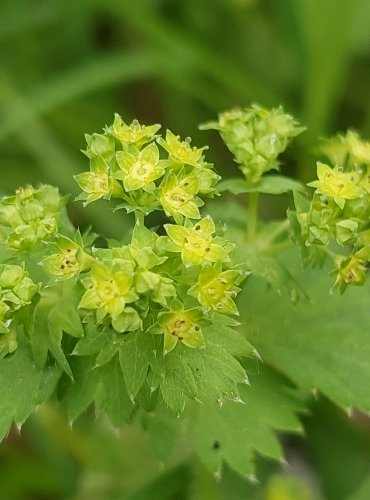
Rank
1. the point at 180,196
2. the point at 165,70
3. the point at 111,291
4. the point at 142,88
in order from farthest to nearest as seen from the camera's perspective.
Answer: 1. the point at 142,88
2. the point at 165,70
3. the point at 180,196
4. the point at 111,291

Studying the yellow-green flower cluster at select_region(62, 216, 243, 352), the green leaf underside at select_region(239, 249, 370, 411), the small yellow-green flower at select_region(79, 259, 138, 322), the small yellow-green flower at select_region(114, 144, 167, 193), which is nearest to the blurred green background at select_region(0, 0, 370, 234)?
the green leaf underside at select_region(239, 249, 370, 411)

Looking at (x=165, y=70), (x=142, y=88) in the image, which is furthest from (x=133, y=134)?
(x=142, y=88)

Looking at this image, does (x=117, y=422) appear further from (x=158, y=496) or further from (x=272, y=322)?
(x=158, y=496)

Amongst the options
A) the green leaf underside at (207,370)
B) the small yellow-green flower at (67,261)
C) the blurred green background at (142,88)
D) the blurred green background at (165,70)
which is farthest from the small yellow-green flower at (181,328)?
the blurred green background at (165,70)

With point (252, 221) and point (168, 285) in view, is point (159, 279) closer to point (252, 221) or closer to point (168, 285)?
point (168, 285)

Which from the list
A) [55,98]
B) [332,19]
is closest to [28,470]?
[55,98]

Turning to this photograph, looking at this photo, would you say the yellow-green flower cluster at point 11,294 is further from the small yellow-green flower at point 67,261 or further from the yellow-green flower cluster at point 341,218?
the yellow-green flower cluster at point 341,218
